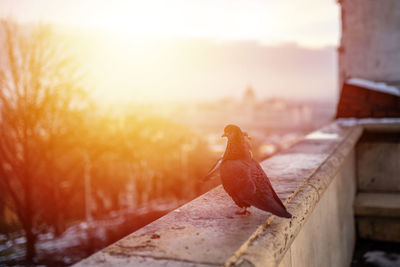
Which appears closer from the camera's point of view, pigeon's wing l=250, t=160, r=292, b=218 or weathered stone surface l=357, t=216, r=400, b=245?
pigeon's wing l=250, t=160, r=292, b=218

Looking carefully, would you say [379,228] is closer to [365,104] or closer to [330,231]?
[330,231]

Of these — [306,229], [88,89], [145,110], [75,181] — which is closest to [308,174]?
[306,229]

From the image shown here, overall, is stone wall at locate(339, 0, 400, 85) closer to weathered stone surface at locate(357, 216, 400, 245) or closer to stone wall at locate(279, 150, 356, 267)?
stone wall at locate(279, 150, 356, 267)

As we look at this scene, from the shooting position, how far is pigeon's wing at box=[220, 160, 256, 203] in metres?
1.83

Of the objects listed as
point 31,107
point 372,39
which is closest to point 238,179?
point 372,39

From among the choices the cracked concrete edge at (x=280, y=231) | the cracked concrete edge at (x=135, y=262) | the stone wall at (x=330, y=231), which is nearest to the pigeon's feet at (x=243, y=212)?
the cracked concrete edge at (x=280, y=231)

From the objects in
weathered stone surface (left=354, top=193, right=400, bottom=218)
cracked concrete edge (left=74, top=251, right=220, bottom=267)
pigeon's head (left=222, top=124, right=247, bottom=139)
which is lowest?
weathered stone surface (left=354, top=193, right=400, bottom=218)

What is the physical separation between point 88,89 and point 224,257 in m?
16.0

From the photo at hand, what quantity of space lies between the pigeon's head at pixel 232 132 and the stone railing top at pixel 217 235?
41 centimetres

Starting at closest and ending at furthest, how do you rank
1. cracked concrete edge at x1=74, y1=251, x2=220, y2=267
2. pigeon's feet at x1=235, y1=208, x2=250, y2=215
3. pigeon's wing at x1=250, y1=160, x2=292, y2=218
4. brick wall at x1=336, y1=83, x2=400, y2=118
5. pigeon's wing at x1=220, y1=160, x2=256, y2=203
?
1. cracked concrete edge at x1=74, y1=251, x2=220, y2=267
2. pigeon's wing at x1=250, y1=160, x2=292, y2=218
3. pigeon's wing at x1=220, y1=160, x2=256, y2=203
4. pigeon's feet at x1=235, y1=208, x2=250, y2=215
5. brick wall at x1=336, y1=83, x2=400, y2=118

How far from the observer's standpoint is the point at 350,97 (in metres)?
Answer: 6.97

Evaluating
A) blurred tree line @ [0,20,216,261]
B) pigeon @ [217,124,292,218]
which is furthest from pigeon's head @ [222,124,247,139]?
blurred tree line @ [0,20,216,261]

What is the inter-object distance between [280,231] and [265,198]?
17 cm

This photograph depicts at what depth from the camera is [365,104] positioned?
22.3 feet
